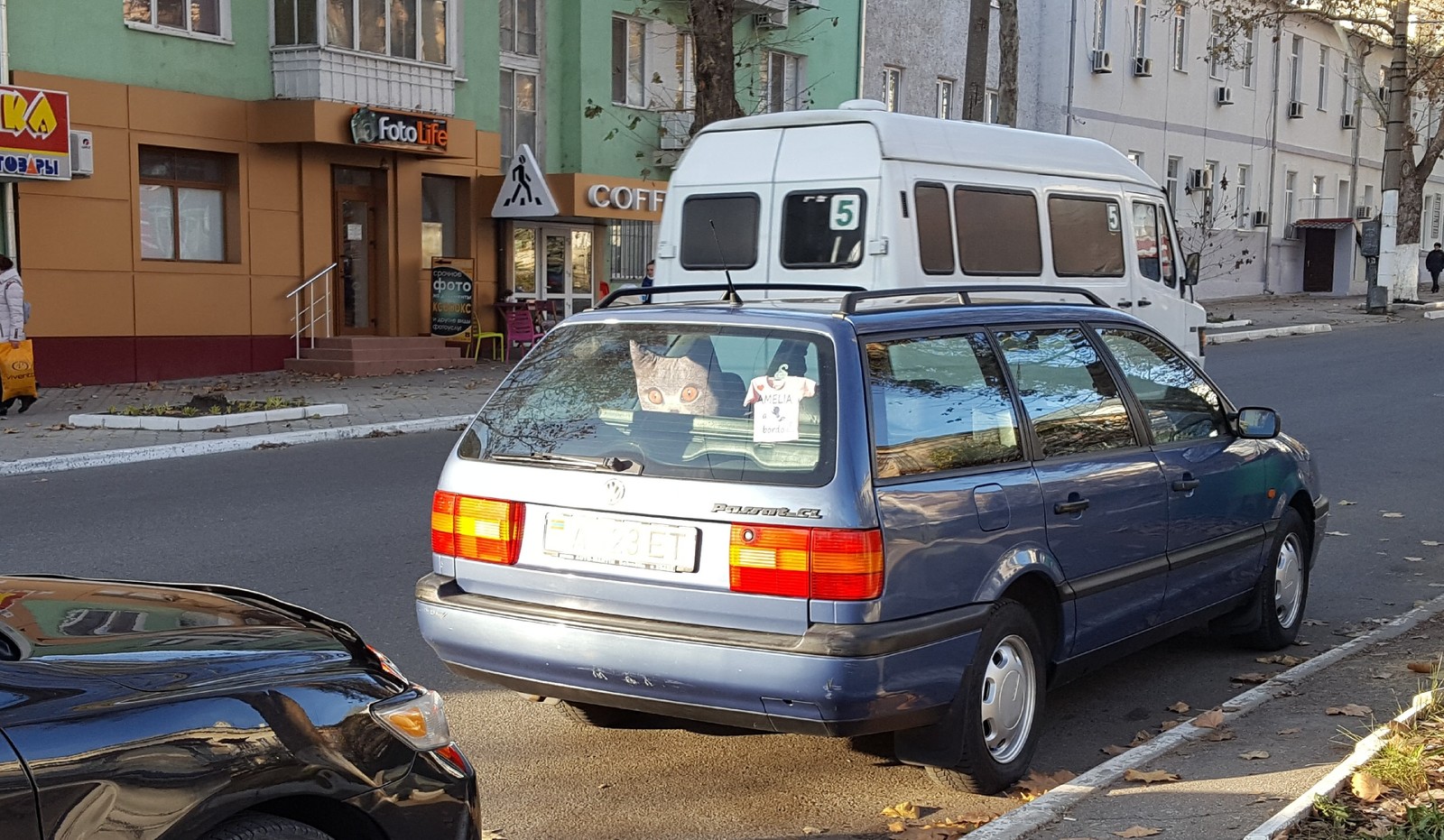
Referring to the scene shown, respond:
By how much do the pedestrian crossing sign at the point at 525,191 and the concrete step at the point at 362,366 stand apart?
9.17 ft

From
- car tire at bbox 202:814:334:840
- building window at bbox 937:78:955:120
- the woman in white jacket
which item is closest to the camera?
car tire at bbox 202:814:334:840

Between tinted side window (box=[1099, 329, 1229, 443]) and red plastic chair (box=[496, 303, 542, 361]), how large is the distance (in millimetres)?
18301

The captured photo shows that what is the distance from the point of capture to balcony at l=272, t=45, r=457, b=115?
2147cm

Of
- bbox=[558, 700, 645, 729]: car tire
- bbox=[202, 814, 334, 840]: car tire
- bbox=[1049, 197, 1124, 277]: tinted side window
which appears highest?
bbox=[1049, 197, 1124, 277]: tinted side window

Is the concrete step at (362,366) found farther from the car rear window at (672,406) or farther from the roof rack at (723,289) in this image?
the car rear window at (672,406)

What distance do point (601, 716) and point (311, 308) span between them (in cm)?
1821

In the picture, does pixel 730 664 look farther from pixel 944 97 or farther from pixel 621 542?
pixel 944 97

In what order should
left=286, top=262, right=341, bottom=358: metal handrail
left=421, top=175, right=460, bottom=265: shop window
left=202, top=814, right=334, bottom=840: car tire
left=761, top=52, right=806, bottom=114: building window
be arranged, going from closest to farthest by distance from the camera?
left=202, top=814, right=334, bottom=840: car tire < left=286, top=262, right=341, bottom=358: metal handrail < left=421, top=175, right=460, bottom=265: shop window < left=761, top=52, right=806, bottom=114: building window

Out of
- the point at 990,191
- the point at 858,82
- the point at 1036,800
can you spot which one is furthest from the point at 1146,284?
the point at 858,82

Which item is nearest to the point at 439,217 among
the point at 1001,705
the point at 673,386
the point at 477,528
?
the point at 477,528

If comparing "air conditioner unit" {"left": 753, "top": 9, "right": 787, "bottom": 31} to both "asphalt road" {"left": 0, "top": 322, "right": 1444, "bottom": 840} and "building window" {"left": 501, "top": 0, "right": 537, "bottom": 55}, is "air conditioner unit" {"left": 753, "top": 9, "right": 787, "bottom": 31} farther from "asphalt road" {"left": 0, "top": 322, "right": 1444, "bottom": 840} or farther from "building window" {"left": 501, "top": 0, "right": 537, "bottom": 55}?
"asphalt road" {"left": 0, "top": 322, "right": 1444, "bottom": 840}

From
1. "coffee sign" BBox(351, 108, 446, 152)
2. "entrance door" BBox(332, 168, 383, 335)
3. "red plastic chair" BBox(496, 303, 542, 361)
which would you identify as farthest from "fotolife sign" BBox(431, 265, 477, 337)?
"coffee sign" BBox(351, 108, 446, 152)

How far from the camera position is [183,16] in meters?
20.8

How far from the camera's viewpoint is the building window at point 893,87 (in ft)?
113
